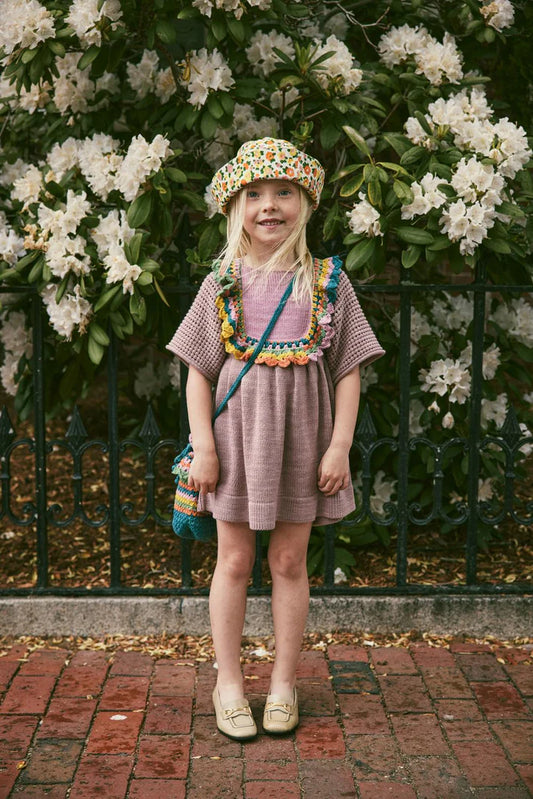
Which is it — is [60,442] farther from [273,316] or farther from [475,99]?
[475,99]

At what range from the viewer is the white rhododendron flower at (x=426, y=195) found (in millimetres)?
3092

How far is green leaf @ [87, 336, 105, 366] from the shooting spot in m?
3.23

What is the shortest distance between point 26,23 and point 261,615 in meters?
2.29

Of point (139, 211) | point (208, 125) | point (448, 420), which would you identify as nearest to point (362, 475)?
point (448, 420)

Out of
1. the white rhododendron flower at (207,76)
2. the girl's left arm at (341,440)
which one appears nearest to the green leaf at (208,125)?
the white rhododendron flower at (207,76)

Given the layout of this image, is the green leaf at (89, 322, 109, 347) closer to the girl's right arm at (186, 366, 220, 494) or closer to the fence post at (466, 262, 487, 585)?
the girl's right arm at (186, 366, 220, 494)

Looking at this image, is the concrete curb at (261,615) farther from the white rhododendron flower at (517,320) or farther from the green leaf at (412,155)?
the green leaf at (412,155)

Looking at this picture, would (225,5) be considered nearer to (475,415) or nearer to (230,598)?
(475,415)

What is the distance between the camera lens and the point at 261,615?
358 cm

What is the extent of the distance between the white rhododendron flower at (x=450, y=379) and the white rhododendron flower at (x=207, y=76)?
130 centimetres

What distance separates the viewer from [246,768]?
269 cm

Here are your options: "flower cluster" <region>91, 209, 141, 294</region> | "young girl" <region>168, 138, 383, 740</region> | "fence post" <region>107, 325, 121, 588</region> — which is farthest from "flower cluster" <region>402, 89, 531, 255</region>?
"fence post" <region>107, 325, 121, 588</region>

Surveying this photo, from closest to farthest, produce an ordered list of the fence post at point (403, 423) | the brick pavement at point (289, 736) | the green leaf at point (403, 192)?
the brick pavement at point (289, 736)
the green leaf at point (403, 192)
the fence post at point (403, 423)

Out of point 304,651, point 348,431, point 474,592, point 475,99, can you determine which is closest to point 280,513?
point 348,431
